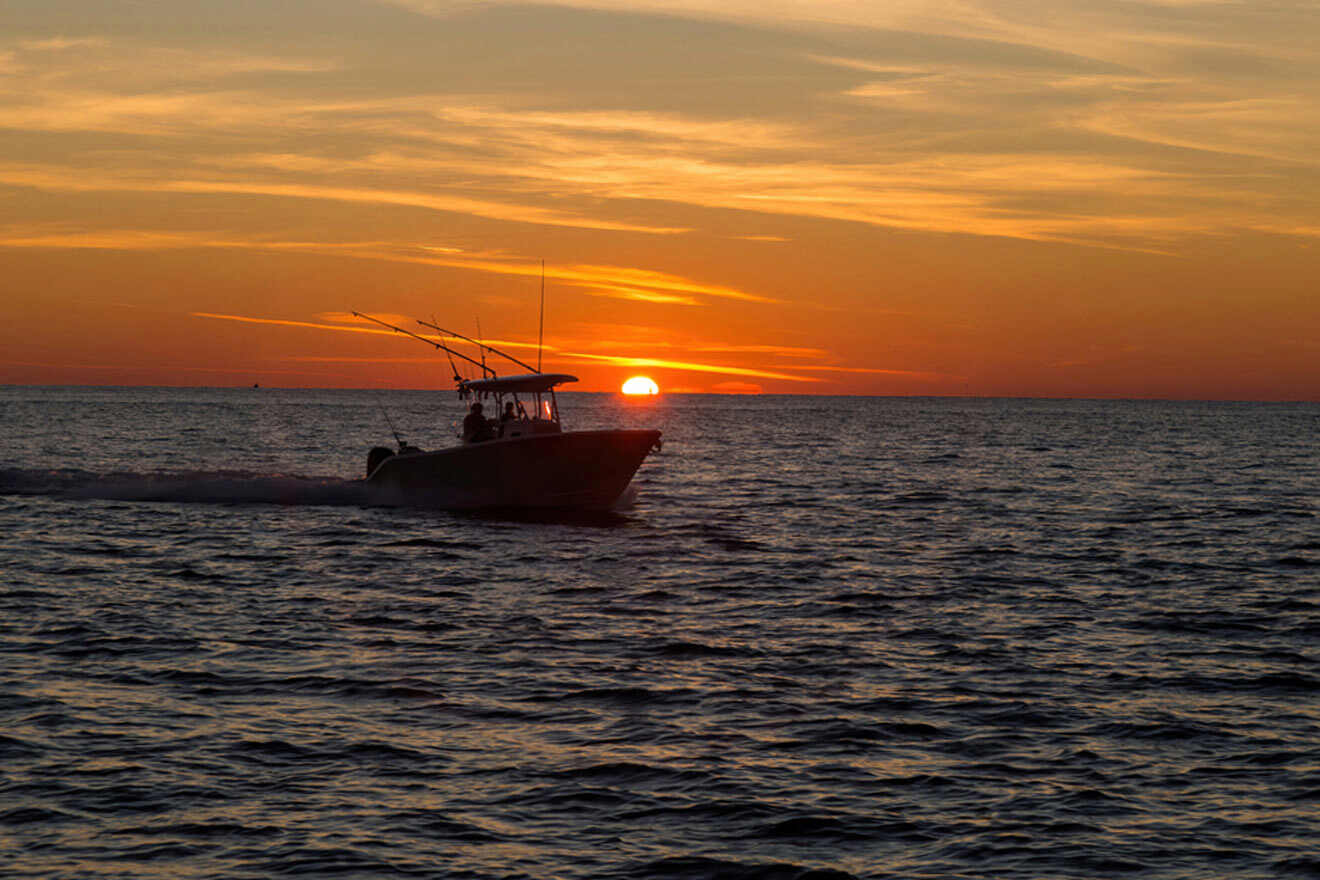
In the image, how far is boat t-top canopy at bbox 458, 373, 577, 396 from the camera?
1234 inches

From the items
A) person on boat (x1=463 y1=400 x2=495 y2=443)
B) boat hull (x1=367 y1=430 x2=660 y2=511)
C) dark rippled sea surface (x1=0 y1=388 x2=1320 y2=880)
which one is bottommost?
dark rippled sea surface (x1=0 y1=388 x2=1320 y2=880)

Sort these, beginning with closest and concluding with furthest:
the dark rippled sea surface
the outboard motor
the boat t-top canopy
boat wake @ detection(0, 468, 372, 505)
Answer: the dark rippled sea surface
the boat t-top canopy
the outboard motor
boat wake @ detection(0, 468, 372, 505)

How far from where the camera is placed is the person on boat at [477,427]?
106 ft

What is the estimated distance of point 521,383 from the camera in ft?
103

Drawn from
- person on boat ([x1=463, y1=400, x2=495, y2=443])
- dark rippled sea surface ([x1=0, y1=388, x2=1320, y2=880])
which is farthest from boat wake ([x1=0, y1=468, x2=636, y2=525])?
dark rippled sea surface ([x1=0, y1=388, x2=1320, y2=880])

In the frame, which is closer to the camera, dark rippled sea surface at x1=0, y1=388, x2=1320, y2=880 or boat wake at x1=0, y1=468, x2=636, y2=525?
dark rippled sea surface at x1=0, y1=388, x2=1320, y2=880

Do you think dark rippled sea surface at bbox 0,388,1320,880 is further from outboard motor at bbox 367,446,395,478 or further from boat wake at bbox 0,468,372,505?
boat wake at bbox 0,468,372,505

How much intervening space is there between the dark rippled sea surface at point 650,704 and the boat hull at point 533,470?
6.65ft

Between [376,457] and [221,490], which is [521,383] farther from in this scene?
[221,490]

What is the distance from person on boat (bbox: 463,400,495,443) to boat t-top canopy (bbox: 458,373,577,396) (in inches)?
18.7

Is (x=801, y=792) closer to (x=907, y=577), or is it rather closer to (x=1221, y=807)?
(x=1221, y=807)

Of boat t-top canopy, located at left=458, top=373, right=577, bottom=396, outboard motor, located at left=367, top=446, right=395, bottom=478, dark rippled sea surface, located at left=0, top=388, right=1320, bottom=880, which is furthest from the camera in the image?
outboard motor, located at left=367, top=446, right=395, bottom=478

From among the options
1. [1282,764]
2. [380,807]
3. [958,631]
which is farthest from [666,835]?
[958,631]

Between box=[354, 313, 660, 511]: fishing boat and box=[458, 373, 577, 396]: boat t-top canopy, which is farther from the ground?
box=[458, 373, 577, 396]: boat t-top canopy
